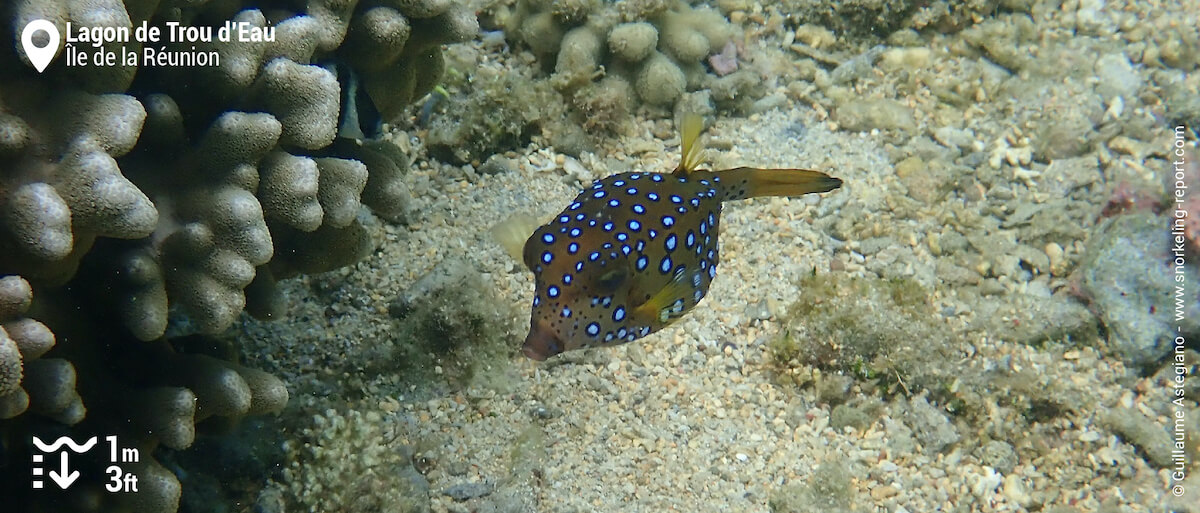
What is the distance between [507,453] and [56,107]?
287cm

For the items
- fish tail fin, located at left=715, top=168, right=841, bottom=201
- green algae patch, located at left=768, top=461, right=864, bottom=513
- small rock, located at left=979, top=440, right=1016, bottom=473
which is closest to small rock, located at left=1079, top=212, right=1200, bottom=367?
small rock, located at left=979, top=440, right=1016, bottom=473

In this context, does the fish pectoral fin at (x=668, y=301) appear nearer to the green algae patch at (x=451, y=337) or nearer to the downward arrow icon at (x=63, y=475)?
the green algae patch at (x=451, y=337)

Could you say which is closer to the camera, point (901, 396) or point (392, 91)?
point (392, 91)

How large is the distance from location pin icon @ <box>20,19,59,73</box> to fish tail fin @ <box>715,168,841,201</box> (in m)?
2.76

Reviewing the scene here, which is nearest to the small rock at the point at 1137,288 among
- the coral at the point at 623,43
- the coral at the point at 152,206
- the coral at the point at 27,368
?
the coral at the point at 623,43

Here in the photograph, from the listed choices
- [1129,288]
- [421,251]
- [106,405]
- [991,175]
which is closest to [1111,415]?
[1129,288]

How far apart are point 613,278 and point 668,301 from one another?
27 centimetres

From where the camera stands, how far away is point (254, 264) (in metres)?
3.21

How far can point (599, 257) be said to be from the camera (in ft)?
9.98

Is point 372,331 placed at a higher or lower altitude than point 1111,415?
higher

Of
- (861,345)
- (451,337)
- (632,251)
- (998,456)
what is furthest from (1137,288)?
(451,337)

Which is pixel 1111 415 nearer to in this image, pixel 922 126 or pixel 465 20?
pixel 922 126

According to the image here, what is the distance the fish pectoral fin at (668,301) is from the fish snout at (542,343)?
388 mm

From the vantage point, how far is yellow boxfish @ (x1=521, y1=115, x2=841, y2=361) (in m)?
3.00
